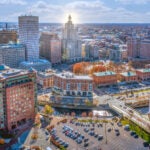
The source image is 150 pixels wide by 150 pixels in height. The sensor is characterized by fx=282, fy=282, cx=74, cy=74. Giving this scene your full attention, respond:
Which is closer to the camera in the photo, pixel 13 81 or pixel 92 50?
pixel 13 81

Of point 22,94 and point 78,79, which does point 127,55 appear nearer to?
point 78,79

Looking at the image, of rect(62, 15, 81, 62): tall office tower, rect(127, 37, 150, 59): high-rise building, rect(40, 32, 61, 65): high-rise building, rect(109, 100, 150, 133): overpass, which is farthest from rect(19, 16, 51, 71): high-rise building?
rect(109, 100, 150, 133): overpass

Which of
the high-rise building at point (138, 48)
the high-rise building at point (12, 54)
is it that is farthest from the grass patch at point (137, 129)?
the high-rise building at point (138, 48)

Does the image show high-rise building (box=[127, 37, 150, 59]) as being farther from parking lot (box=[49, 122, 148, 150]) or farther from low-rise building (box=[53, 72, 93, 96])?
parking lot (box=[49, 122, 148, 150])

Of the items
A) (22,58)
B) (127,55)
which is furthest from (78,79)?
(127,55)

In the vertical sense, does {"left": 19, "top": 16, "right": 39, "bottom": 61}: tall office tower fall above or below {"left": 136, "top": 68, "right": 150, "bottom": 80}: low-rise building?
above

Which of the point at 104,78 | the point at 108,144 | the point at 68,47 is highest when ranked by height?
the point at 68,47
